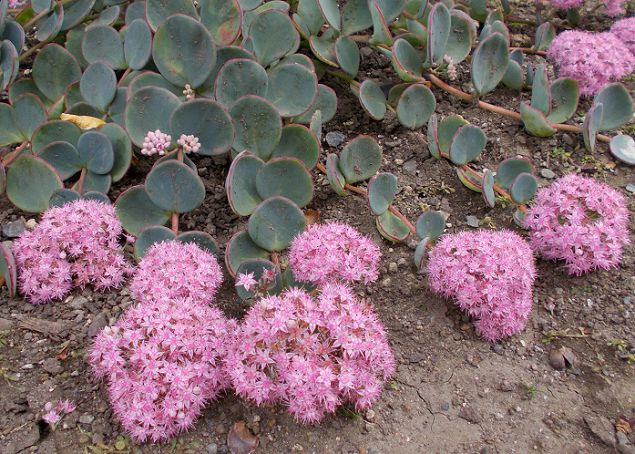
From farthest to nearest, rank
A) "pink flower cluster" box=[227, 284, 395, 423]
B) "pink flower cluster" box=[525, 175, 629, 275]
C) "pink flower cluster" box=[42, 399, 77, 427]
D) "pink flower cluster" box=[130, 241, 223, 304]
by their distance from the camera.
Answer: "pink flower cluster" box=[525, 175, 629, 275], "pink flower cluster" box=[130, 241, 223, 304], "pink flower cluster" box=[42, 399, 77, 427], "pink flower cluster" box=[227, 284, 395, 423]

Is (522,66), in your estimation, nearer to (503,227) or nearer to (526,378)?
(503,227)

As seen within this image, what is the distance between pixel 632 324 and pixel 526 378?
58 centimetres

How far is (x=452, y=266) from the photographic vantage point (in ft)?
7.90

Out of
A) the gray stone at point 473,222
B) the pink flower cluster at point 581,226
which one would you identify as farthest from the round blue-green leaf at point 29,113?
the pink flower cluster at point 581,226

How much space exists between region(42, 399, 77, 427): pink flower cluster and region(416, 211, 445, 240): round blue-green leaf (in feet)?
5.22

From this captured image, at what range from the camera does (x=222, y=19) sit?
3041 millimetres

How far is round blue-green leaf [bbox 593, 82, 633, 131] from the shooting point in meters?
3.15

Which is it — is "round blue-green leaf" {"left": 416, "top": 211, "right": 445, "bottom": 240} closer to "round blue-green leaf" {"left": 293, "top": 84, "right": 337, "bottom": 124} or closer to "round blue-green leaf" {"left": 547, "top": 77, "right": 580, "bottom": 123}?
"round blue-green leaf" {"left": 293, "top": 84, "right": 337, "bottom": 124}

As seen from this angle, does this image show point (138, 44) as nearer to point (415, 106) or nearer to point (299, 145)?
point (299, 145)

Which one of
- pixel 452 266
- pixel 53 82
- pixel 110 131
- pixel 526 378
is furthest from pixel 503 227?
pixel 53 82

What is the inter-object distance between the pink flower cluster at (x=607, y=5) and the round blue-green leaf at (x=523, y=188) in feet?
6.18

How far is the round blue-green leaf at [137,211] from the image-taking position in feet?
8.67

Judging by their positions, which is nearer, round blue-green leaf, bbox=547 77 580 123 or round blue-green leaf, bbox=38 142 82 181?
round blue-green leaf, bbox=38 142 82 181

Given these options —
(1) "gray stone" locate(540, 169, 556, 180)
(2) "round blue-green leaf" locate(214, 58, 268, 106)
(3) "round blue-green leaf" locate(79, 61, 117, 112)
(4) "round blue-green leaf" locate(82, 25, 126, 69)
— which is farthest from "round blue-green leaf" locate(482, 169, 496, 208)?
(4) "round blue-green leaf" locate(82, 25, 126, 69)
